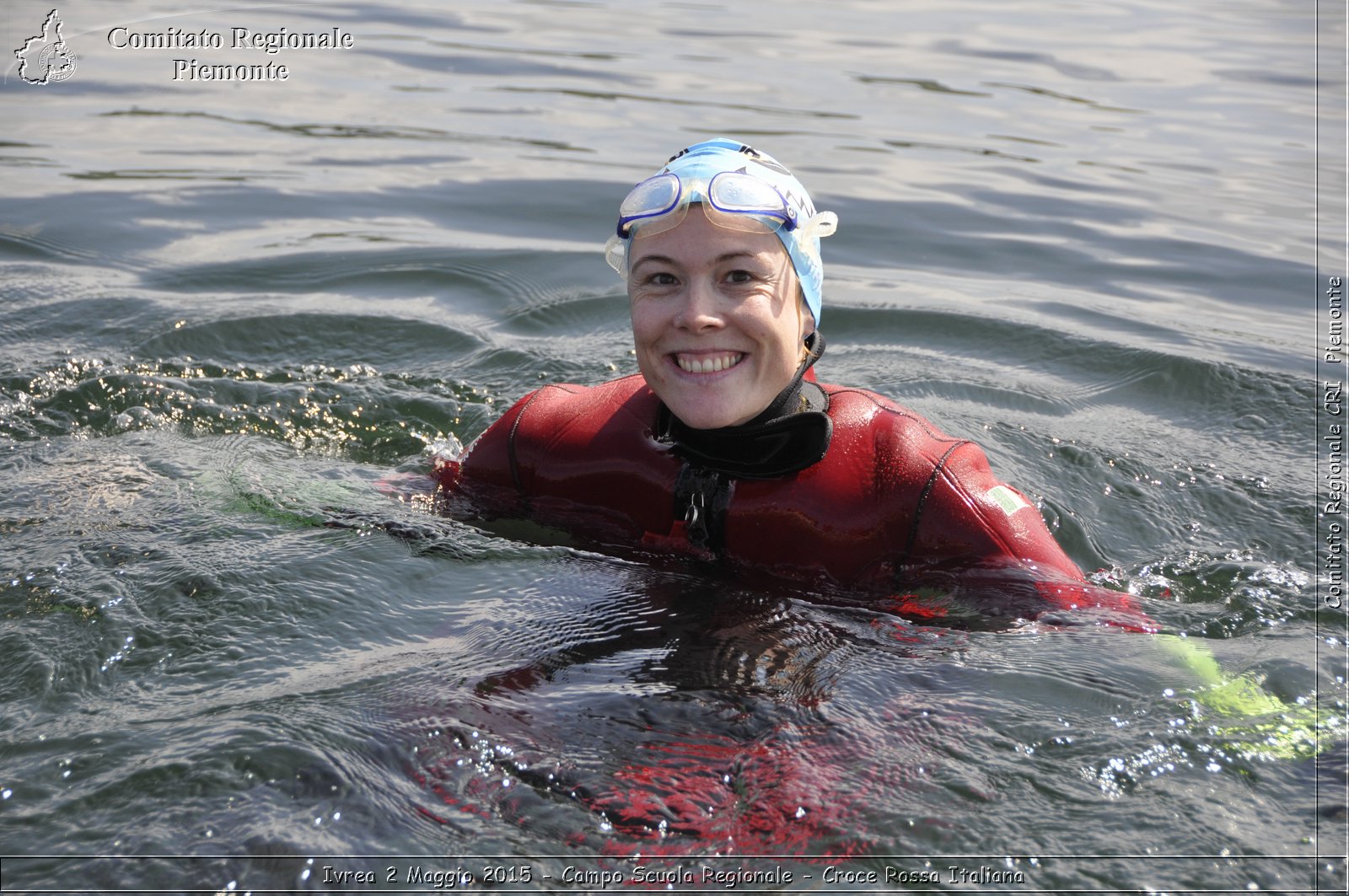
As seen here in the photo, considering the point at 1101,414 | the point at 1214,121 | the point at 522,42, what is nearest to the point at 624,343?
the point at 1101,414

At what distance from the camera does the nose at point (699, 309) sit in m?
3.69

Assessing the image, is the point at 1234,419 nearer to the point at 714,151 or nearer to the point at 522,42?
the point at 714,151

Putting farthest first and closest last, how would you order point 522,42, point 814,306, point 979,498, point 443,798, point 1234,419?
1. point 522,42
2. point 1234,419
3. point 814,306
4. point 979,498
5. point 443,798

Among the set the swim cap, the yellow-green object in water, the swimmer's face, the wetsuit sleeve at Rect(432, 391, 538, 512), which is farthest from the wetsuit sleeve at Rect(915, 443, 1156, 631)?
the wetsuit sleeve at Rect(432, 391, 538, 512)

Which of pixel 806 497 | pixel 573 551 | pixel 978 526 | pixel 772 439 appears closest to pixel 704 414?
pixel 772 439

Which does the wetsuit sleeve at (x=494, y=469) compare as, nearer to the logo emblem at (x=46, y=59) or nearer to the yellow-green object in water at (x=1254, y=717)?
the yellow-green object in water at (x=1254, y=717)

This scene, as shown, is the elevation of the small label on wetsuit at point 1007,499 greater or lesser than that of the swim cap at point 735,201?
lesser

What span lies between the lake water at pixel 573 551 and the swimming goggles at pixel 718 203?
3.53 ft

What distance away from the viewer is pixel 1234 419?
20.4 ft

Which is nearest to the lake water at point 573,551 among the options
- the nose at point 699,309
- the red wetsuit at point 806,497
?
the red wetsuit at point 806,497

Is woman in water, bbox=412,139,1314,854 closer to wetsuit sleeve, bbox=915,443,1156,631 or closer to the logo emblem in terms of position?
wetsuit sleeve, bbox=915,443,1156,631

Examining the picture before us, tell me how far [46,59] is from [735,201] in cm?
1158

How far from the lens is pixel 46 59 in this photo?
1288 centimetres

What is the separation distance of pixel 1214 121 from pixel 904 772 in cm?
1155
